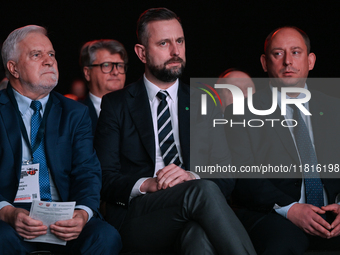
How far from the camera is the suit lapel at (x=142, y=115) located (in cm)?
251

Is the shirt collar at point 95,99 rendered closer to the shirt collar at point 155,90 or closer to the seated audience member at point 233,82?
the shirt collar at point 155,90

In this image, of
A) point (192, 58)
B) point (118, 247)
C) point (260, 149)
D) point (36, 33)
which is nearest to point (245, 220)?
point (260, 149)

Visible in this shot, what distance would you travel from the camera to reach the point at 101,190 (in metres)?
2.47

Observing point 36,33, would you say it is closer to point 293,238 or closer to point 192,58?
point 293,238

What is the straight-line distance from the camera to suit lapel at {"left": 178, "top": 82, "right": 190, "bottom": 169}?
251 cm

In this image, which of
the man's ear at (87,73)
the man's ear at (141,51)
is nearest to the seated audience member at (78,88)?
the man's ear at (87,73)

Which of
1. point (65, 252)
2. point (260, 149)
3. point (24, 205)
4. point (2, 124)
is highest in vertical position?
point (2, 124)

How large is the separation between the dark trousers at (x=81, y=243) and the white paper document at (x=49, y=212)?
0.26 ft

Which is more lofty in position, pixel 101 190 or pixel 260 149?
pixel 260 149

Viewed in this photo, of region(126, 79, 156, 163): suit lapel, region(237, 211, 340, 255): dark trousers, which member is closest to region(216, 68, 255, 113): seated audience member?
region(126, 79, 156, 163): suit lapel

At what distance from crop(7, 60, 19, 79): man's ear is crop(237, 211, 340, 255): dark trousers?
1569 millimetres

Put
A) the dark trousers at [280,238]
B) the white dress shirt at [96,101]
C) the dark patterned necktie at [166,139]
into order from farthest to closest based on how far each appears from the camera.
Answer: the white dress shirt at [96,101], the dark patterned necktie at [166,139], the dark trousers at [280,238]

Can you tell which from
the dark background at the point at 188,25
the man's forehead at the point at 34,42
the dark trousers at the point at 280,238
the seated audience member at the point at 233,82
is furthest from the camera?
the dark background at the point at 188,25

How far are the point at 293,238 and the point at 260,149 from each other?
59cm
